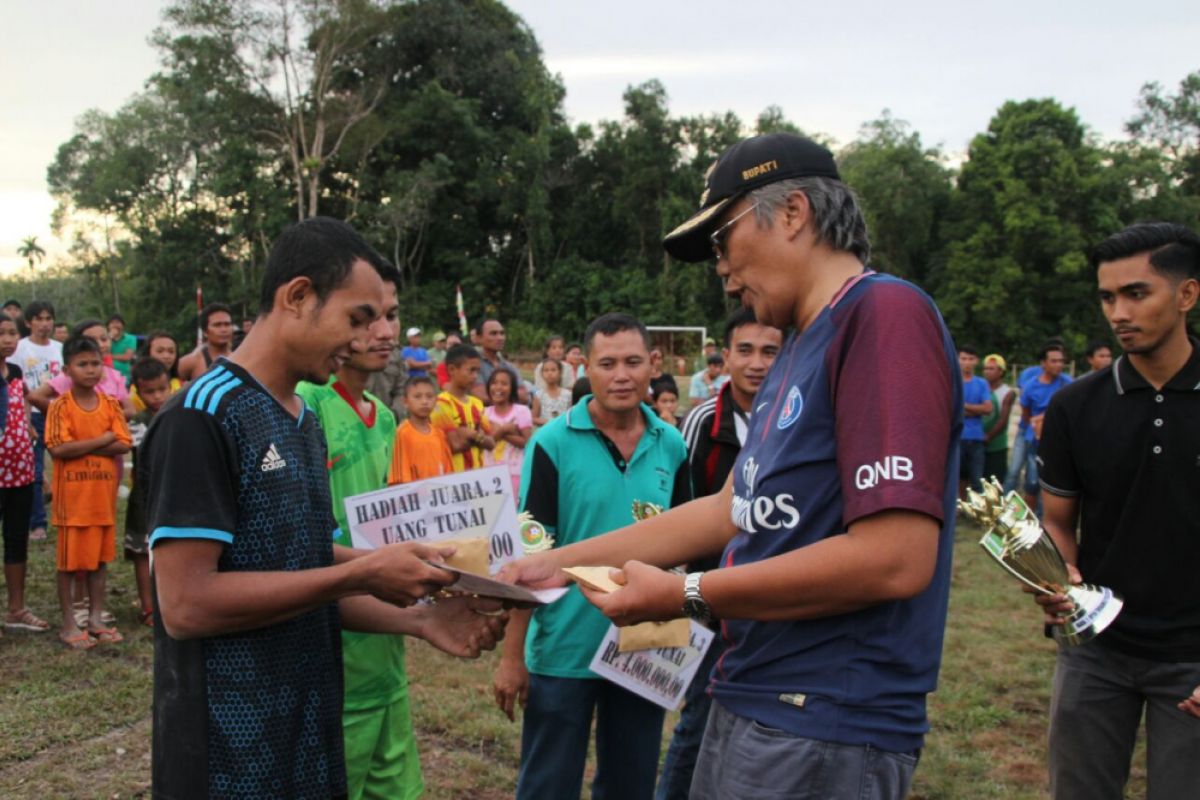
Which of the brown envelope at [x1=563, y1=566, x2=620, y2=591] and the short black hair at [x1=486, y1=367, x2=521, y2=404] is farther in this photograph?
the short black hair at [x1=486, y1=367, x2=521, y2=404]

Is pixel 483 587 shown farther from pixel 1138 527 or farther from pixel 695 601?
pixel 1138 527

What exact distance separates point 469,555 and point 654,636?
0.99 metres

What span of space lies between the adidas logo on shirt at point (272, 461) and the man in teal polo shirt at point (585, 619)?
55.9 inches

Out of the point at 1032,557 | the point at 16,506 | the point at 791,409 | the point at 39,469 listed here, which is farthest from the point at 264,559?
the point at 39,469

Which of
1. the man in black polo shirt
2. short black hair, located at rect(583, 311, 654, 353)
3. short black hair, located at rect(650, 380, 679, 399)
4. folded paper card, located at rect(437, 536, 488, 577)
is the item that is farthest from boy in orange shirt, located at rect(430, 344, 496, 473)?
the man in black polo shirt

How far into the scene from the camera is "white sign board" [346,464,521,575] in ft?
8.82

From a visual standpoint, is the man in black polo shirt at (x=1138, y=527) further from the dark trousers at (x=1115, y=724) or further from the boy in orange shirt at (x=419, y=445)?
the boy in orange shirt at (x=419, y=445)

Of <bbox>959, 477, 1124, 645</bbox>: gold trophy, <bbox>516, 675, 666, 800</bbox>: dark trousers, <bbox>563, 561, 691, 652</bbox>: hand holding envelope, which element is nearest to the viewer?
<bbox>563, 561, 691, 652</bbox>: hand holding envelope

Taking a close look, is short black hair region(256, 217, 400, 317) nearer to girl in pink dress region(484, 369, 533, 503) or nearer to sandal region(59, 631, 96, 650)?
sandal region(59, 631, 96, 650)

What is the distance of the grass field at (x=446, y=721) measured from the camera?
4.79 metres

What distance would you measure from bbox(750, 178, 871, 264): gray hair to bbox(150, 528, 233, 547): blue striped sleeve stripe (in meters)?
1.44

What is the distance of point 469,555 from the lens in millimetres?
2641

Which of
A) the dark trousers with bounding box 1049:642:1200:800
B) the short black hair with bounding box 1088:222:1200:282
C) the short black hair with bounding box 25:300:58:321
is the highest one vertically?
the short black hair with bounding box 1088:222:1200:282

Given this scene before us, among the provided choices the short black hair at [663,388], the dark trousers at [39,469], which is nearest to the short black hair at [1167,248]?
the short black hair at [663,388]
